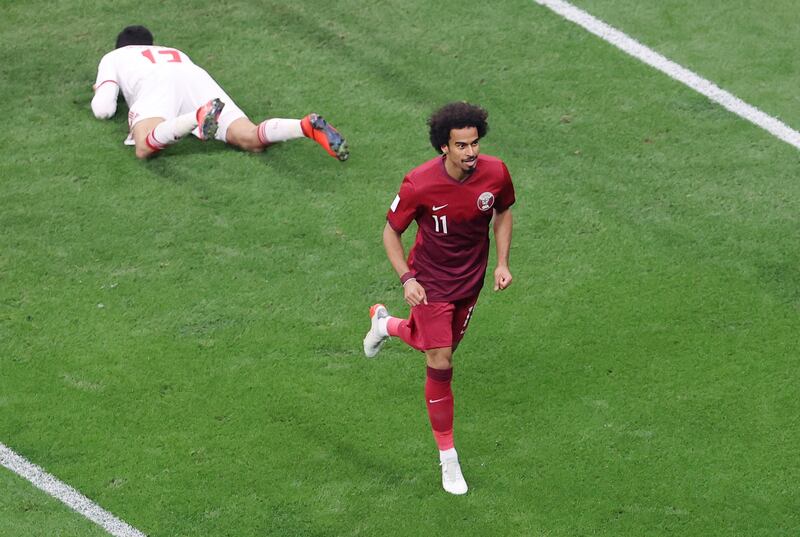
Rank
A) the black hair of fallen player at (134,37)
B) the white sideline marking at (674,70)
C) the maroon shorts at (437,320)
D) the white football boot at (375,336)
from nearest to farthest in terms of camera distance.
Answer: the maroon shorts at (437,320) < the white football boot at (375,336) < the white sideline marking at (674,70) < the black hair of fallen player at (134,37)

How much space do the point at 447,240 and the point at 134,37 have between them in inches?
191

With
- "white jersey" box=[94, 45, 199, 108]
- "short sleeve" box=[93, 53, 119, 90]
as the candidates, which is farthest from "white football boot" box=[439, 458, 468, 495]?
"short sleeve" box=[93, 53, 119, 90]

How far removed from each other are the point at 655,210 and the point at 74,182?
4281mm

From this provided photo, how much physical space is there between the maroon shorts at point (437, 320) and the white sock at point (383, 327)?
1.74 ft

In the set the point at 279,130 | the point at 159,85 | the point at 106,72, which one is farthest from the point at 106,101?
the point at 279,130

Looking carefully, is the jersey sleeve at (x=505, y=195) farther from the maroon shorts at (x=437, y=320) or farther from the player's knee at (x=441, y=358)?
the player's knee at (x=441, y=358)

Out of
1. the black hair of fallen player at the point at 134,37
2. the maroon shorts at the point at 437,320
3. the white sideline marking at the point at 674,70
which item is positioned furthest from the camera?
the black hair of fallen player at the point at 134,37

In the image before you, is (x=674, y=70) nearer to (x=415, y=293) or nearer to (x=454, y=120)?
(x=454, y=120)

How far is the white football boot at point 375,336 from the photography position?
304 inches

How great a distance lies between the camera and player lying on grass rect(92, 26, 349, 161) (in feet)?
31.6

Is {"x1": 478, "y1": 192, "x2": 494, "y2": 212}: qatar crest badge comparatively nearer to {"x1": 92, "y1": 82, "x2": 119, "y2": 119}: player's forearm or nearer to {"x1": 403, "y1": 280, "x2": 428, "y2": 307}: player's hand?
{"x1": 403, "y1": 280, "x2": 428, "y2": 307}: player's hand

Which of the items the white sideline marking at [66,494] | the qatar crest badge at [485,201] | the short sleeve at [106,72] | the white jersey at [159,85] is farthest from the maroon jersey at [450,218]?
the short sleeve at [106,72]

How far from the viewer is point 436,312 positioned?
6.95 m

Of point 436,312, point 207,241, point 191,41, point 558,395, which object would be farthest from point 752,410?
point 191,41
